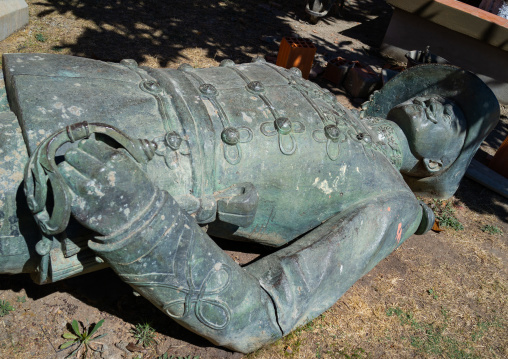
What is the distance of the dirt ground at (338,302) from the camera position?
2699 mm

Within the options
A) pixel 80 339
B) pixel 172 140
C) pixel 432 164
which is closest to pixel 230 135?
pixel 172 140

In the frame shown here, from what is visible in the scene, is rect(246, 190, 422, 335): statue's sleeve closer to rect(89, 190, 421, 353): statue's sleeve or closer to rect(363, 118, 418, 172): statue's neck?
rect(89, 190, 421, 353): statue's sleeve

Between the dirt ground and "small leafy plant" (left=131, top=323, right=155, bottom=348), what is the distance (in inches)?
1.3

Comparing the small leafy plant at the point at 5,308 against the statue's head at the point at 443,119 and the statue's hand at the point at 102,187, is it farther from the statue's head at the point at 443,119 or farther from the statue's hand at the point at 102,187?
the statue's head at the point at 443,119

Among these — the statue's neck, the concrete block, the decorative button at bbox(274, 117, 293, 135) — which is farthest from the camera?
the concrete block

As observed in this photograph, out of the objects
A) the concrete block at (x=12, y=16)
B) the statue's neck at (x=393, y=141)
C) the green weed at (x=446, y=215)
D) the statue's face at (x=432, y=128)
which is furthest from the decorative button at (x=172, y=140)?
the concrete block at (x=12, y=16)

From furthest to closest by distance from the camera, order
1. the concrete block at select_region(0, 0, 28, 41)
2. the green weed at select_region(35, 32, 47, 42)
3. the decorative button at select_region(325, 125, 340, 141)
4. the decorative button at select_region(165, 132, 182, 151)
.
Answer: the green weed at select_region(35, 32, 47, 42) → the concrete block at select_region(0, 0, 28, 41) → the decorative button at select_region(325, 125, 340, 141) → the decorative button at select_region(165, 132, 182, 151)

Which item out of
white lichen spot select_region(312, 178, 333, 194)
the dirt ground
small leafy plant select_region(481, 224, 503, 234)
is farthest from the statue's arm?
small leafy plant select_region(481, 224, 503, 234)

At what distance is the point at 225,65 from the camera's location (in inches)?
118

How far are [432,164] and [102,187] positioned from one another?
2372 millimetres

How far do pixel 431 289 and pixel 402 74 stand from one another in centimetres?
162

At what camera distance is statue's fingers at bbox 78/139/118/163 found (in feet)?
6.16

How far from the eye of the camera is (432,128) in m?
3.17

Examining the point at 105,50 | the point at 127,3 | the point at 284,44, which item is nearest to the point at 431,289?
the point at 284,44
